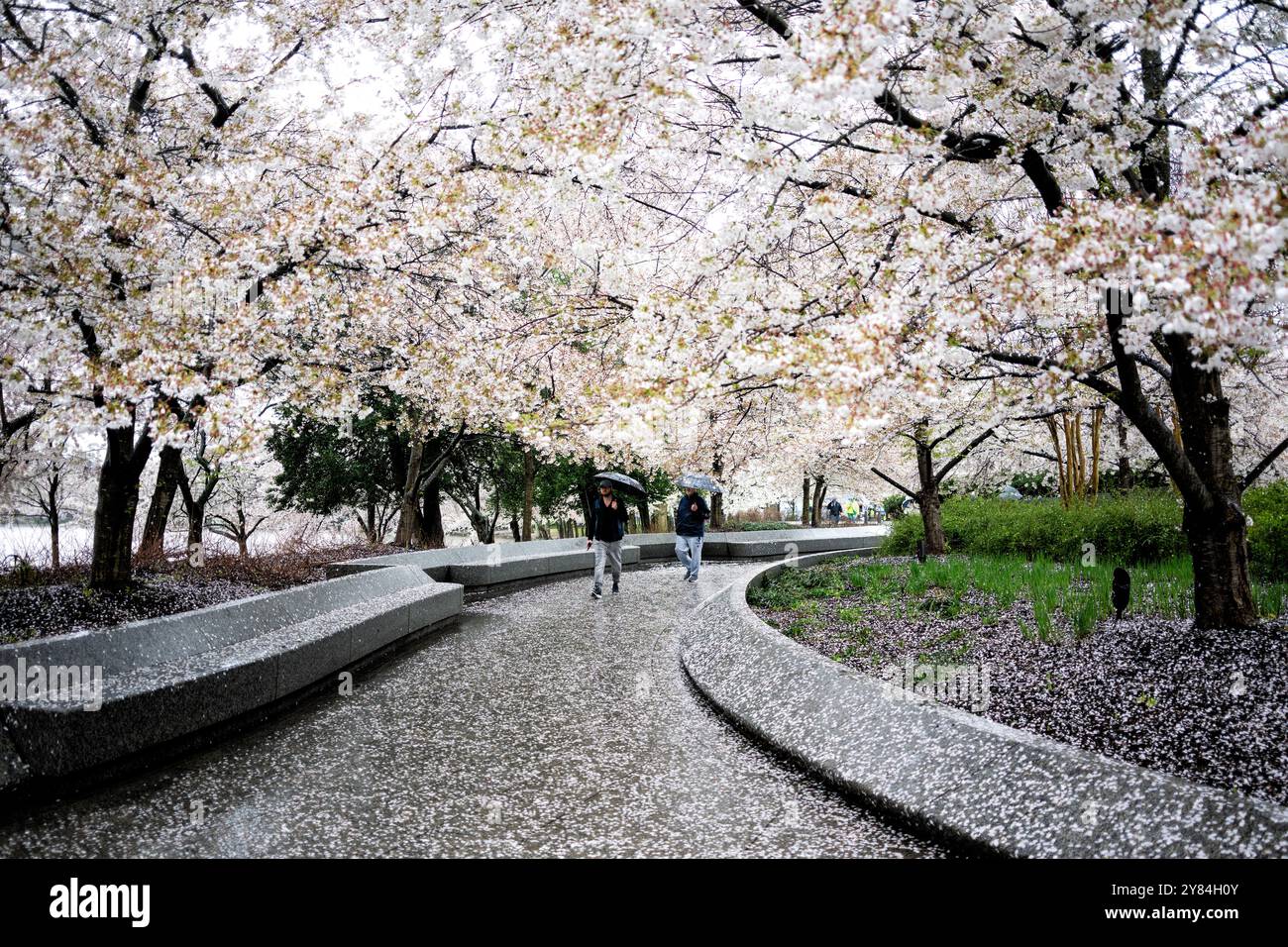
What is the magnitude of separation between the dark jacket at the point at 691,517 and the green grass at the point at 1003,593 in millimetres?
2816

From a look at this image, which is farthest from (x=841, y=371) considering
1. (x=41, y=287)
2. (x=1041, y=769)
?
(x=41, y=287)

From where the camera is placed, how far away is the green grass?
592 cm

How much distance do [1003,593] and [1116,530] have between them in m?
4.96

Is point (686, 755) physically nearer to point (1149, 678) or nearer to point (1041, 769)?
point (1041, 769)

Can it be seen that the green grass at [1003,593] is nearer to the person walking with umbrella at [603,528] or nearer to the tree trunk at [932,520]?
the person walking with umbrella at [603,528]

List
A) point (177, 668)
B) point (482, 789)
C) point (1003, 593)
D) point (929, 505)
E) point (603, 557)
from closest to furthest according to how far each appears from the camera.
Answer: point (482, 789)
point (177, 668)
point (1003, 593)
point (603, 557)
point (929, 505)

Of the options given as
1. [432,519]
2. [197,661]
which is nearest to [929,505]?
[197,661]

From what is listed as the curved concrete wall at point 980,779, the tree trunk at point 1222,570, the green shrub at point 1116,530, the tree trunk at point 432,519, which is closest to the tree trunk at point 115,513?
the curved concrete wall at point 980,779

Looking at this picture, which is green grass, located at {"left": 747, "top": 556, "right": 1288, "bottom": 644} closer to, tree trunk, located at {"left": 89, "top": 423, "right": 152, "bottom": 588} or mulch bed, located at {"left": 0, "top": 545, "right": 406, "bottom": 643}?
mulch bed, located at {"left": 0, "top": 545, "right": 406, "bottom": 643}

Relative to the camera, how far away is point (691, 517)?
1490cm

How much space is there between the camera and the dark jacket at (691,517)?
14.8 meters

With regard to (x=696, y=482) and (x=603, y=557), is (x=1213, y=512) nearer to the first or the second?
(x=603, y=557)

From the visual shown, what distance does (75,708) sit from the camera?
4.16m
